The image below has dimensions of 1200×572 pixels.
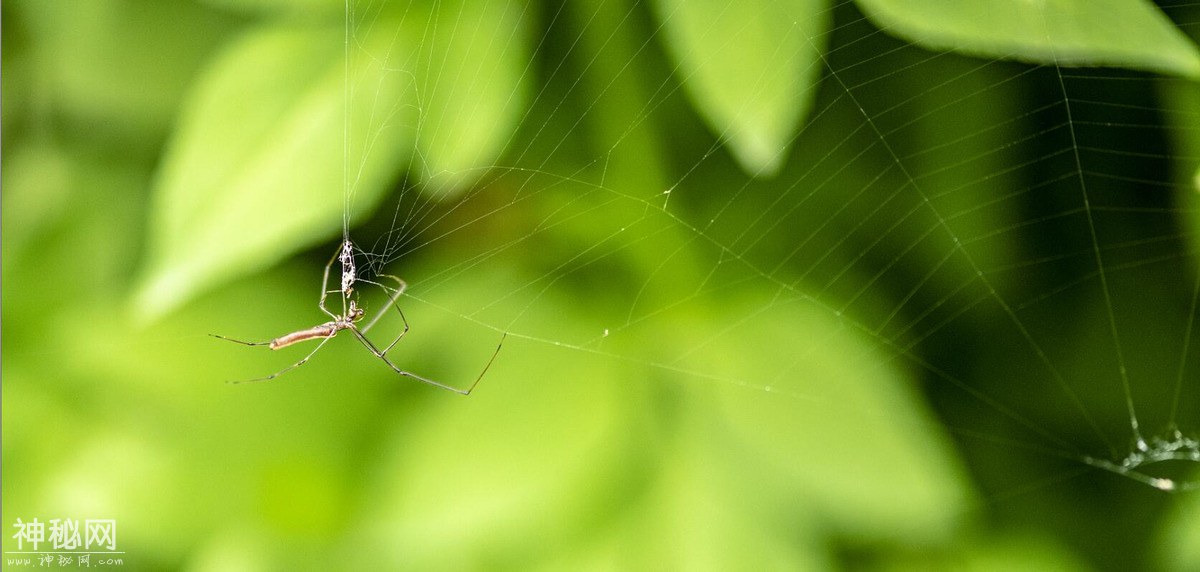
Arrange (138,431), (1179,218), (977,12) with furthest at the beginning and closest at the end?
1. (138,431)
2. (1179,218)
3. (977,12)

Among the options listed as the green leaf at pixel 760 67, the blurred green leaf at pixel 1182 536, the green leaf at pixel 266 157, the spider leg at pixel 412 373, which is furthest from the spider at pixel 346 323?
the blurred green leaf at pixel 1182 536

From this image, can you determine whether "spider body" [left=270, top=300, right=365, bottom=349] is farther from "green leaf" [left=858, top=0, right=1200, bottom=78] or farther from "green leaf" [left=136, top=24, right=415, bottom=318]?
"green leaf" [left=858, top=0, right=1200, bottom=78]

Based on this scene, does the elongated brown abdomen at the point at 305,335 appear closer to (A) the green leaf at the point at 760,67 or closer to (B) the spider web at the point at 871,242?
(B) the spider web at the point at 871,242

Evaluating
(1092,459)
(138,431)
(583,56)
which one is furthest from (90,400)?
(1092,459)

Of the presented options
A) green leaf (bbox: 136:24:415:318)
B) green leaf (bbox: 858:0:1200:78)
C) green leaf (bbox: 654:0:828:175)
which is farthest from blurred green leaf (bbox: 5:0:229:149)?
green leaf (bbox: 858:0:1200:78)

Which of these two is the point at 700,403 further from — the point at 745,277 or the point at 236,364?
the point at 236,364

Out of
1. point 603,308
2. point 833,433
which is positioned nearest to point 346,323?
point 603,308
